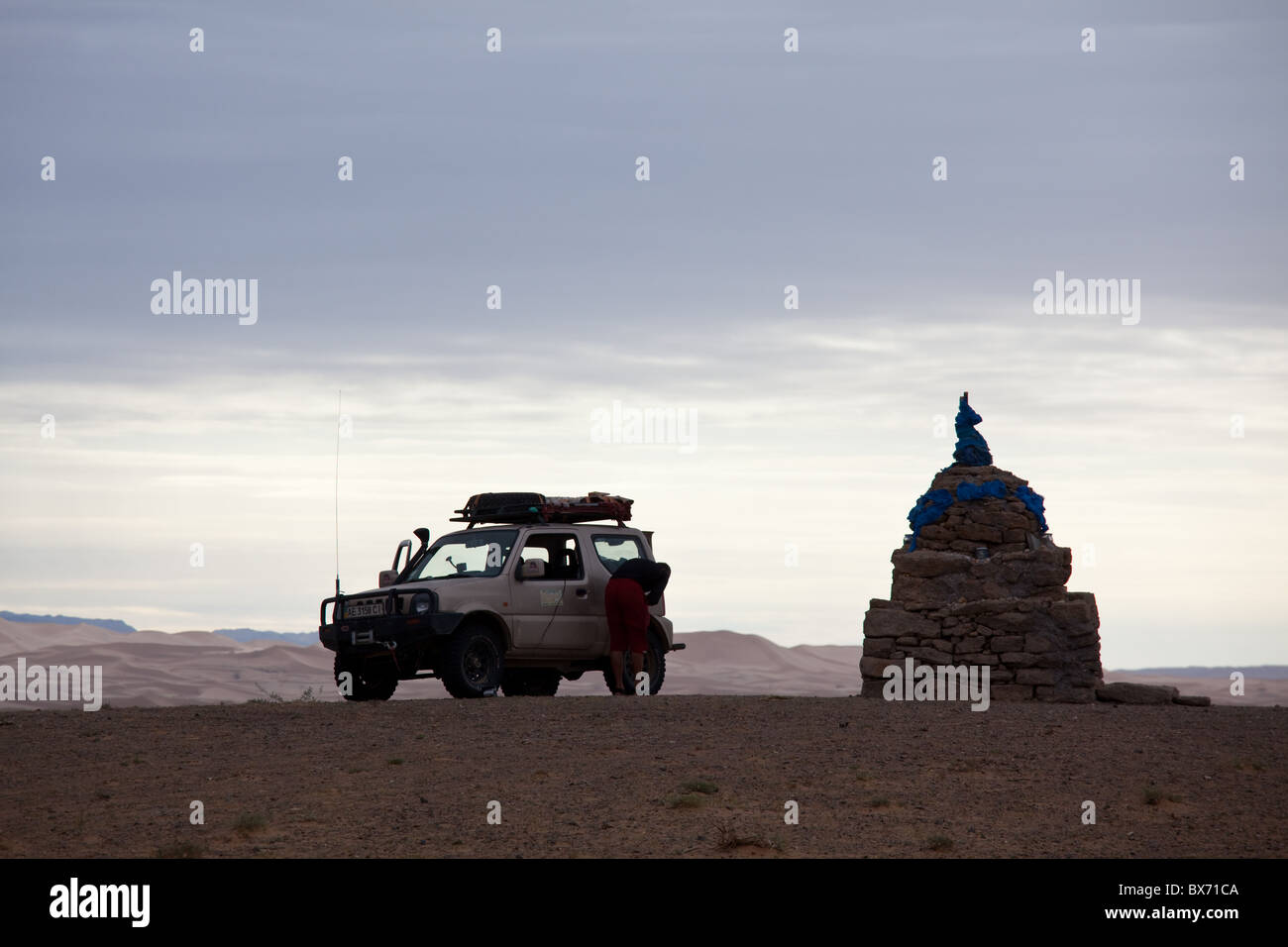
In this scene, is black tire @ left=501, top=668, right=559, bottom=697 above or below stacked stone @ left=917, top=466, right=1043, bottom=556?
below

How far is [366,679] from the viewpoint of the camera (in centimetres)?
1841

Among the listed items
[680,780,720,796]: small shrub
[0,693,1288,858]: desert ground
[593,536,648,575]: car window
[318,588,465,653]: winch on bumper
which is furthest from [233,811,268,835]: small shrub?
[593,536,648,575]: car window

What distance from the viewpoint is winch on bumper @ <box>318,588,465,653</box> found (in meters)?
17.0

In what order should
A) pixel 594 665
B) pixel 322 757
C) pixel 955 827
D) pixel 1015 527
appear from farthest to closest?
pixel 1015 527, pixel 594 665, pixel 322 757, pixel 955 827

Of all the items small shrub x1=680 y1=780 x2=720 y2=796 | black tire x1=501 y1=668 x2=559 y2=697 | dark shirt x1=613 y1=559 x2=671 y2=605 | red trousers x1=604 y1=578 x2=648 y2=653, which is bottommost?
small shrub x1=680 y1=780 x2=720 y2=796

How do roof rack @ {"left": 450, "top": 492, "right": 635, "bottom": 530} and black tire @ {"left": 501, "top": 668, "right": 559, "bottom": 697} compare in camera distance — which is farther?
black tire @ {"left": 501, "top": 668, "right": 559, "bottom": 697}

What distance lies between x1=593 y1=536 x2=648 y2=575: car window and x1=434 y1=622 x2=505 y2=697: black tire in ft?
6.19

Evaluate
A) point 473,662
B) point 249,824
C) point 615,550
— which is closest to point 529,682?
point 615,550

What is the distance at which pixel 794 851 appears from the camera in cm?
1041

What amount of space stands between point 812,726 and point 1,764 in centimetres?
776

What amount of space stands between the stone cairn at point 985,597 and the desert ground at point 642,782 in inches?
93.0

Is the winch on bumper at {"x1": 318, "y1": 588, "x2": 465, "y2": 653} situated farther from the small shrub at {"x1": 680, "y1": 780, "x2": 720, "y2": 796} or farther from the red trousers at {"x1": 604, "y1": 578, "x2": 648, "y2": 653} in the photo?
the small shrub at {"x1": 680, "y1": 780, "x2": 720, "y2": 796}
